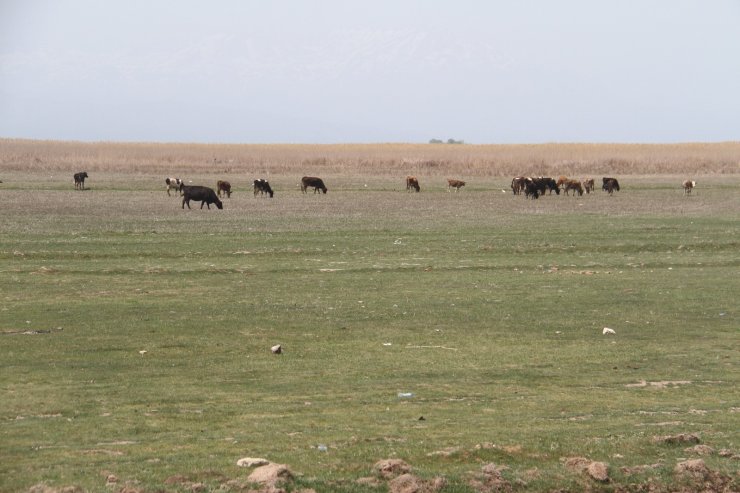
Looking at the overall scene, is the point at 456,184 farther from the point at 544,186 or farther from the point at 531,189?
the point at 531,189

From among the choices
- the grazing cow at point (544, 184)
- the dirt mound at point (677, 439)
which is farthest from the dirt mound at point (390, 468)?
the grazing cow at point (544, 184)

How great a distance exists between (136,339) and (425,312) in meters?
5.19

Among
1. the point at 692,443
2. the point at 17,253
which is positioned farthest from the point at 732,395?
the point at 17,253

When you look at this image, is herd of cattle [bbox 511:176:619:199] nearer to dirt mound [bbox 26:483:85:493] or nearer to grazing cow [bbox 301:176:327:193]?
grazing cow [bbox 301:176:327:193]

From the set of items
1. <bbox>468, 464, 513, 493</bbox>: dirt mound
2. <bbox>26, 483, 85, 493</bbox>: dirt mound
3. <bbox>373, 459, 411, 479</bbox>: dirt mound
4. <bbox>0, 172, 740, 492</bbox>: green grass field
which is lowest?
<bbox>0, 172, 740, 492</bbox>: green grass field

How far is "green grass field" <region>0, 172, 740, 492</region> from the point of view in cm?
965

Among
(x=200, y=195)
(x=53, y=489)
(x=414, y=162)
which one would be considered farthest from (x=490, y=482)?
(x=414, y=162)

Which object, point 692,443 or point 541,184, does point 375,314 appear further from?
point 541,184

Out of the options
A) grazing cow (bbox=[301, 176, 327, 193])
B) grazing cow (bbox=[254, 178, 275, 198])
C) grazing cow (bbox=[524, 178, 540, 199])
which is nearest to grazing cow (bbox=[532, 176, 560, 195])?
grazing cow (bbox=[524, 178, 540, 199])

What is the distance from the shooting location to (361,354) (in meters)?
15.0

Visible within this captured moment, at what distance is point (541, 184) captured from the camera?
58.7 m

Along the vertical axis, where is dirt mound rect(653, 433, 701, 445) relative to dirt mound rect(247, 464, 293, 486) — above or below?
below

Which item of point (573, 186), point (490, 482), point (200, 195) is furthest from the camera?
point (573, 186)

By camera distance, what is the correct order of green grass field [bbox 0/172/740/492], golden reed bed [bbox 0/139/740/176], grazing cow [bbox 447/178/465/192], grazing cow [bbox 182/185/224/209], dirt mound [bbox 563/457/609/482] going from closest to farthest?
1. dirt mound [bbox 563/457/609/482]
2. green grass field [bbox 0/172/740/492]
3. grazing cow [bbox 182/185/224/209]
4. grazing cow [bbox 447/178/465/192]
5. golden reed bed [bbox 0/139/740/176]
